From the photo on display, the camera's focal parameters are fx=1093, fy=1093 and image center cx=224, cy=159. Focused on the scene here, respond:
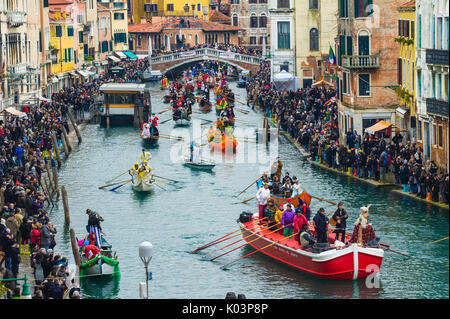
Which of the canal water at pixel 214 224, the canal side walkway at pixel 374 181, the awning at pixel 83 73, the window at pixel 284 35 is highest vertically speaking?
the window at pixel 284 35

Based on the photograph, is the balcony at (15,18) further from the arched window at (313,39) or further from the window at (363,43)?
the arched window at (313,39)

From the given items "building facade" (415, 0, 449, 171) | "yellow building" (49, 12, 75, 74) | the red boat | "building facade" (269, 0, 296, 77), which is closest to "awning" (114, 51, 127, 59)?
"yellow building" (49, 12, 75, 74)

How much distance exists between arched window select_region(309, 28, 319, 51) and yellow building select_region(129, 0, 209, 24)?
268ft

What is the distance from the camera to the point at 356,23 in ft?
222

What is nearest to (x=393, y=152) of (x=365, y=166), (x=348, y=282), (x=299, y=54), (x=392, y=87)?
(x=365, y=166)

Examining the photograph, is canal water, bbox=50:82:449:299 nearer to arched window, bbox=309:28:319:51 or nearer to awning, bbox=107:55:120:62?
arched window, bbox=309:28:319:51

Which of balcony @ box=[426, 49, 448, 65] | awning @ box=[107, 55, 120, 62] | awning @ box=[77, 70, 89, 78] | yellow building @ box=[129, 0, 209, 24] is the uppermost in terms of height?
yellow building @ box=[129, 0, 209, 24]

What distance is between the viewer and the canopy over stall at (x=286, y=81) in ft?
317

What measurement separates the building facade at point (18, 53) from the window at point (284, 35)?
72.9ft

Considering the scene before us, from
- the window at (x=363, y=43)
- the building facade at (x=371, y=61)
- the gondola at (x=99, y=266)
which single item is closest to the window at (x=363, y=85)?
the building facade at (x=371, y=61)

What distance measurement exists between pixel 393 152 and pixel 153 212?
12.9 m

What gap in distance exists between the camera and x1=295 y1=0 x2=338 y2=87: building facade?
321 ft

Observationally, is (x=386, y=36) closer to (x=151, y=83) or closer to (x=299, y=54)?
(x=299, y=54)

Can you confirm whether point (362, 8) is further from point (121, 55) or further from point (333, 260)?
point (121, 55)
